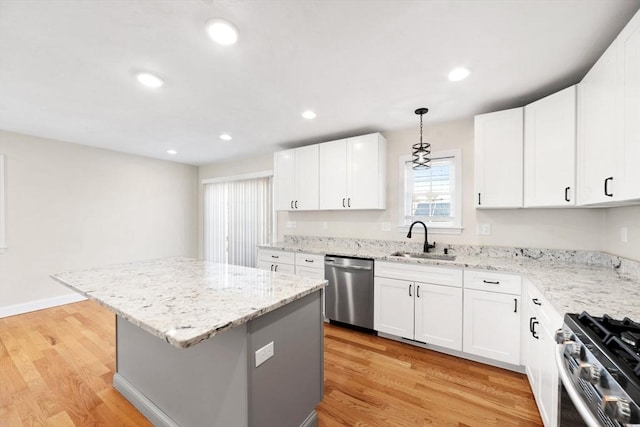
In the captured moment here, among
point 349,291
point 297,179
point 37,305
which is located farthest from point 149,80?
point 37,305

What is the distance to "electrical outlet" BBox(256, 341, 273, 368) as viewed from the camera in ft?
4.10

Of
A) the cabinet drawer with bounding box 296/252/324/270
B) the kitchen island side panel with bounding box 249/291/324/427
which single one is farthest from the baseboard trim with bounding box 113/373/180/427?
the cabinet drawer with bounding box 296/252/324/270

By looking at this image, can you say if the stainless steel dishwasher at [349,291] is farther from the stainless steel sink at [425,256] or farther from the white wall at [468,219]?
the white wall at [468,219]

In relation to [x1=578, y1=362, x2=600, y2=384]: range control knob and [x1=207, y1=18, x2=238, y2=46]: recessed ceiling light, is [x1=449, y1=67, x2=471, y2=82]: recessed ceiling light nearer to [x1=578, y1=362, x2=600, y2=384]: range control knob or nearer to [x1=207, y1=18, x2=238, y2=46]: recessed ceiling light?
[x1=207, y1=18, x2=238, y2=46]: recessed ceiling light

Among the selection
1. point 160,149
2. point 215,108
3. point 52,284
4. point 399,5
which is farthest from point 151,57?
point 52,284

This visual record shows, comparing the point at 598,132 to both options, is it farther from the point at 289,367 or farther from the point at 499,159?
the point at 289,367

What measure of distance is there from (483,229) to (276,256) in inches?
102

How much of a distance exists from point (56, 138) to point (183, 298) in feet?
13.9

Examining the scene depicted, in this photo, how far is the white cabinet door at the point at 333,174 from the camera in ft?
11.1

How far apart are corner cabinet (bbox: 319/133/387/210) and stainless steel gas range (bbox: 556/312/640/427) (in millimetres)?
2278

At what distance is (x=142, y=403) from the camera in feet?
5.75

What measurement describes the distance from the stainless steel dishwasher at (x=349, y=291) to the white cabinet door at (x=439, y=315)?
0.52m

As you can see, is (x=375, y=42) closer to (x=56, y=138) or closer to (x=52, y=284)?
(x=56, y=138)

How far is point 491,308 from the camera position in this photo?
2223 millimetres
